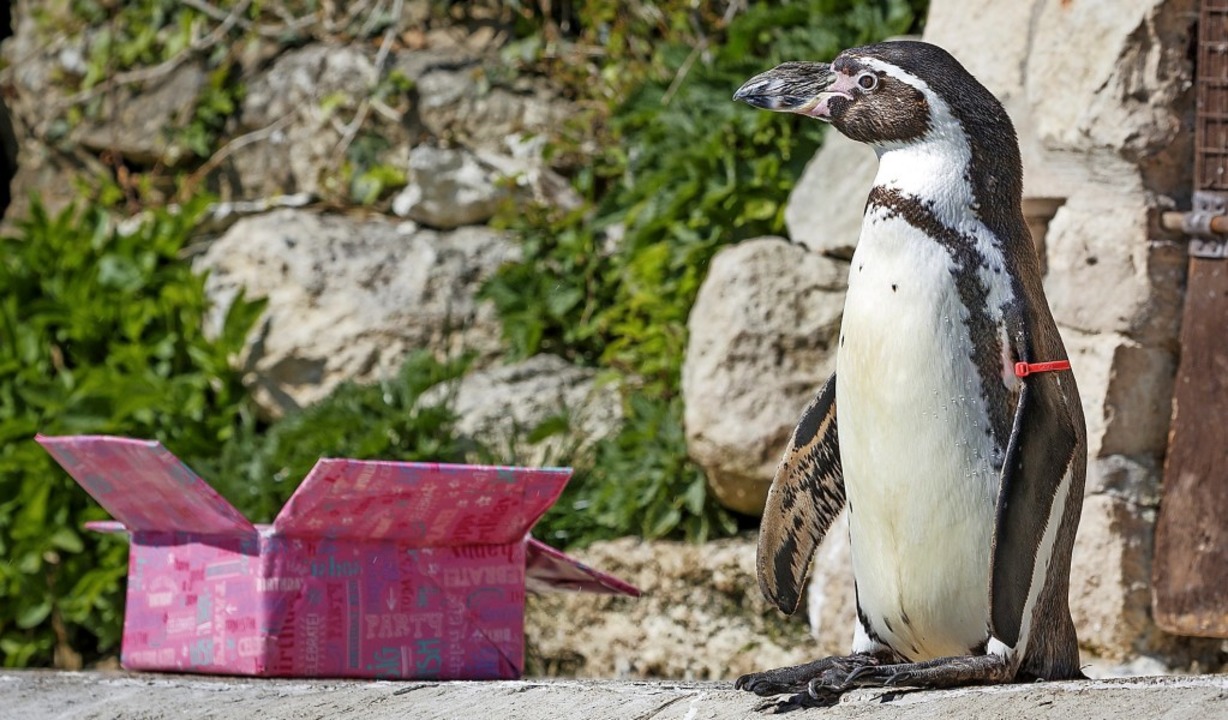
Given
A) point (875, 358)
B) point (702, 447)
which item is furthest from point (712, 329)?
point (875, 358)

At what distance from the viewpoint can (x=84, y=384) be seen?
5.35 metres

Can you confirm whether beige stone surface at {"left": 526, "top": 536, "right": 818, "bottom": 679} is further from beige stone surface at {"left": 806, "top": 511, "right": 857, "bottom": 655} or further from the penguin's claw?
the penguin's claw

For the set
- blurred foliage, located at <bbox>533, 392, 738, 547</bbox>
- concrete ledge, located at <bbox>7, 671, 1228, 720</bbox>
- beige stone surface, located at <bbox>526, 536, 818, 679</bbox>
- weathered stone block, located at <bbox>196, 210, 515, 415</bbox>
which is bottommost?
beige stone surface, located at <bbox>526, 536, 818, 679</bbox>

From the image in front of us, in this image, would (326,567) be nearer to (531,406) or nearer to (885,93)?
(885,93)

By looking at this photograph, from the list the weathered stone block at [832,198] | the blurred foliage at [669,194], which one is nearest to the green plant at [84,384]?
the blurred foliage at [669,194]

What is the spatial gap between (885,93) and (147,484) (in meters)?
1.31

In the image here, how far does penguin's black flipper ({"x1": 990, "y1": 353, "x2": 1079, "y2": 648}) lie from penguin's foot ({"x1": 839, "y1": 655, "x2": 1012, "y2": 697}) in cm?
9

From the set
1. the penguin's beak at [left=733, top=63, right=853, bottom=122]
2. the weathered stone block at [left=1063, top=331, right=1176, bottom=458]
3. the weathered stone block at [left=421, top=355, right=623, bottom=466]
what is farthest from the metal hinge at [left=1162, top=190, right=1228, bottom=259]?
the weathered stone block at [left=421, top=355, right=623, bottom=466]

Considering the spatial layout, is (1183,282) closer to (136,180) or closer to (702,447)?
(702,447)

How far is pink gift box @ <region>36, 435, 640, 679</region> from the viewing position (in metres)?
2.50

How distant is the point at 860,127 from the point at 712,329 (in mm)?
2225

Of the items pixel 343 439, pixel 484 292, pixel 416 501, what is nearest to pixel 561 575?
pixel 416 501

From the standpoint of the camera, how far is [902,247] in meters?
2.24

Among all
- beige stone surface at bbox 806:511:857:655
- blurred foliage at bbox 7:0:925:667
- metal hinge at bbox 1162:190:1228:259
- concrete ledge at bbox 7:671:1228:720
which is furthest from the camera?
blurred foliage at bbox 7:0:925:667
